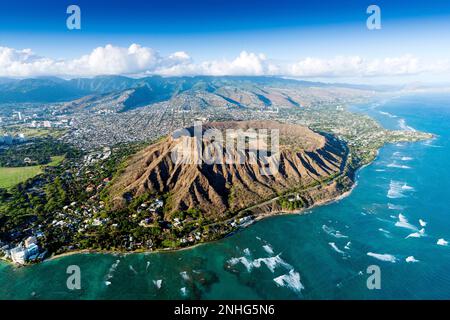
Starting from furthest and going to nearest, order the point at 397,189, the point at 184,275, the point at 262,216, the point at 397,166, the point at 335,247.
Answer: the point at 397,166, the point at 397,189, the point at 262,216, the point at 335,247, the point at 184,275

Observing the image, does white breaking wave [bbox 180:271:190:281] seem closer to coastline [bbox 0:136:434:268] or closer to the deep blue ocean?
the deep blue ocean

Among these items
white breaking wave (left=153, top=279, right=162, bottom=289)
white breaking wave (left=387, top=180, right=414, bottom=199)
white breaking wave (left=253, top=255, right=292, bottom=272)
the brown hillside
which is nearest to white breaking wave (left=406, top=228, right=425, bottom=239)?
white breaking wave (left=387, top=180, right=414, bottom=199)

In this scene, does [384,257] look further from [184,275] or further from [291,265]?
[184,275]

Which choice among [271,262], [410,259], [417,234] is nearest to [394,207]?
[417,234]

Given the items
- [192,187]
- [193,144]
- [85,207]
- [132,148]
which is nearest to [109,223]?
[85,207]

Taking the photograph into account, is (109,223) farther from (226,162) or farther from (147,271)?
(226,162)

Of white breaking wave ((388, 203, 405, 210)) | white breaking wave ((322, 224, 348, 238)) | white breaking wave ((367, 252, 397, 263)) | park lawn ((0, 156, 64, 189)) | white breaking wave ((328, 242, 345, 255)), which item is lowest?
white breaking wave ((367, 252, 397, 263))

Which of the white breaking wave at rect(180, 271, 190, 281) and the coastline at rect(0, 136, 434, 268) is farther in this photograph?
the coastline at rect(0, 136, 434, 268)

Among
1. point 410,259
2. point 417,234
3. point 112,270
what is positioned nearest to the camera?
point 112,270
